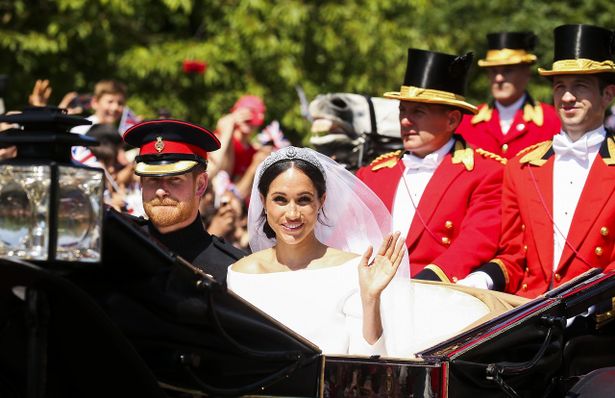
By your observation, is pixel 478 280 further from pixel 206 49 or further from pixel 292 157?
pixel 206 49

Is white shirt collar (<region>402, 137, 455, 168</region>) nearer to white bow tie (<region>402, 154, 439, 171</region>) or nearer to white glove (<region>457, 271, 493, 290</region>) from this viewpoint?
white bow tie (<region>402, 154, 439, 171</region>)

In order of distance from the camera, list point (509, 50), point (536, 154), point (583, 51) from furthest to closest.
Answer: point (509, 50), point (536, 154), point (583, 51)

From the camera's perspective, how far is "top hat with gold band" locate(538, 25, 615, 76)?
599cm

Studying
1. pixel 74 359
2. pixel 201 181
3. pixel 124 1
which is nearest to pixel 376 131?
pixel 201 181

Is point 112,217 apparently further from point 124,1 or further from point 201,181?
point 124,1

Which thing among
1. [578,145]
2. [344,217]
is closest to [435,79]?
[578,145]

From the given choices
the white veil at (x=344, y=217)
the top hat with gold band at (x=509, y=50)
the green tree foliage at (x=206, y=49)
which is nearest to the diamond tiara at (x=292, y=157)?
the white veil at (x=344, y=217)

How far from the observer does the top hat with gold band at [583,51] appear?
5988mm

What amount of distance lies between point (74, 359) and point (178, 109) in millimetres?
9965

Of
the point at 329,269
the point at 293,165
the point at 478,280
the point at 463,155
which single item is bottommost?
the point at 478,280

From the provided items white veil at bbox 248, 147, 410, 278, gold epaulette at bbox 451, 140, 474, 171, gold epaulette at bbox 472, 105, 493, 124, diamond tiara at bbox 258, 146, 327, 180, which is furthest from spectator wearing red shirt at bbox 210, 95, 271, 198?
diamond tiara at bbox 258, 146, 327, 180

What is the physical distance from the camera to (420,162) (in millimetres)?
6594

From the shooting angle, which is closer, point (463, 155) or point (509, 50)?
point (463, 155)

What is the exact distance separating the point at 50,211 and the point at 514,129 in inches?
212
